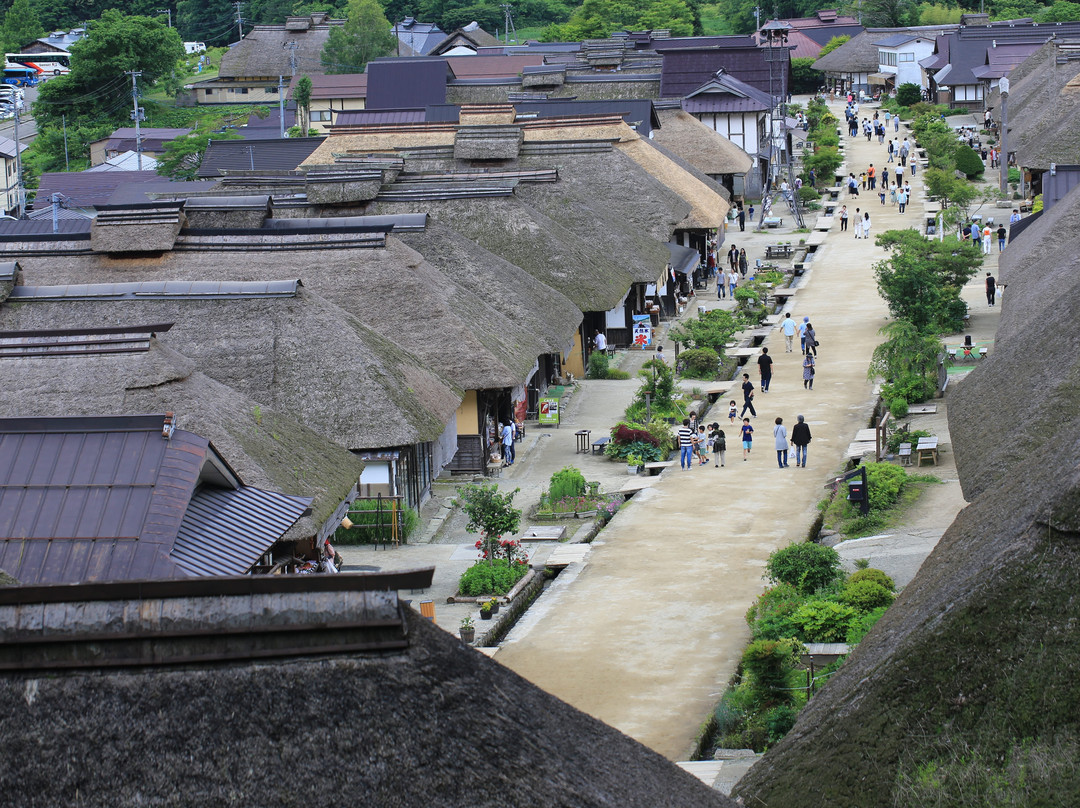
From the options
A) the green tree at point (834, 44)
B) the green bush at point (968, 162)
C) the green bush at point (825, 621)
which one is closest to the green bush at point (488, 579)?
the green bush at point (825, 621)

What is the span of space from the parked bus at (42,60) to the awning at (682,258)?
77473 mm

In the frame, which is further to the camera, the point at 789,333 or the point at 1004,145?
the point at 1004,145

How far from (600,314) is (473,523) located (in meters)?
17.0

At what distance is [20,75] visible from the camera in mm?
104312

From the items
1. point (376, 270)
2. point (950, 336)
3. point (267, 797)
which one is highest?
point (267, 797)

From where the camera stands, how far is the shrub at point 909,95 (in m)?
85.1

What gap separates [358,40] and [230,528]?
287 ft

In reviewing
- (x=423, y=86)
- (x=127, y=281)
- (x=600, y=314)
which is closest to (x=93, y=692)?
(x=127, y=281)

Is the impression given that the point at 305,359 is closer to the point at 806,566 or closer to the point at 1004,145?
the point at 806,566

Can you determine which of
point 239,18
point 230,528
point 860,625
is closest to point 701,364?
point 860,625

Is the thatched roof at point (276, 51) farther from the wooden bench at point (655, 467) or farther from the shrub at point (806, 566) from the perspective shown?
the shrub at point (806, 566)

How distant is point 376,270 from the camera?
86.6 ft

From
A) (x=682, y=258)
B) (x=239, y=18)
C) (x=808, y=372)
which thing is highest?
(x=239, y=18)

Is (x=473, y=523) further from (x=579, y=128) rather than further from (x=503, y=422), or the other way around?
(x=579, y=128)
